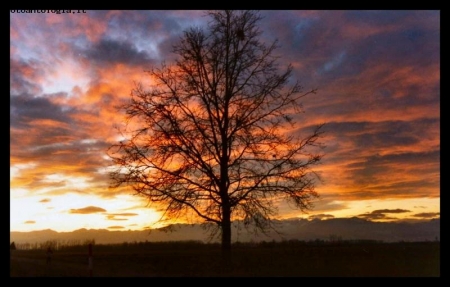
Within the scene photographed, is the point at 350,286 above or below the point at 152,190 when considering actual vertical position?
below

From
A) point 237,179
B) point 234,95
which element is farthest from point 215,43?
point 237,179

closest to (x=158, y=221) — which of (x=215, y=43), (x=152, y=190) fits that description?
(x=152, y=190)

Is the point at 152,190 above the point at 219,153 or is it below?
below

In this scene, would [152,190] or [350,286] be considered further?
[152,190]

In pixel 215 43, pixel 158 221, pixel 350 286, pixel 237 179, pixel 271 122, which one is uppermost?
pixel 215 43

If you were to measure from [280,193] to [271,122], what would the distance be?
2.87 meters

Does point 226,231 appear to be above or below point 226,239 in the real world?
above

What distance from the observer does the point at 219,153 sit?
72.9 feet

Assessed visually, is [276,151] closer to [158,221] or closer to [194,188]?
[194,188]

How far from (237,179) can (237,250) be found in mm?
2830

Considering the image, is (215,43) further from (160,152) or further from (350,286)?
(350,286)
